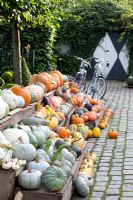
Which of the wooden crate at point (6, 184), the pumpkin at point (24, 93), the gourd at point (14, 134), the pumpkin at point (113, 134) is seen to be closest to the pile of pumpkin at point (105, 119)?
the pumpkin at point (113, 134)

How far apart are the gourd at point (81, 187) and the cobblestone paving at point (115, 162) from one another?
0.07 metres

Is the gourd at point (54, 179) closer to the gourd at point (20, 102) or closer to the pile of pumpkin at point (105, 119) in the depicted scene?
the gourd at point (20, 102)

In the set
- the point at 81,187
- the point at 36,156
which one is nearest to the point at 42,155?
the point at 36,156

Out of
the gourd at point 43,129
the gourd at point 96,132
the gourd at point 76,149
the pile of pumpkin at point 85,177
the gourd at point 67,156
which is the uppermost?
the gourd at point 43,129

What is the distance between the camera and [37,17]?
8797mm

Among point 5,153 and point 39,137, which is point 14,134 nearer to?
point 39,137

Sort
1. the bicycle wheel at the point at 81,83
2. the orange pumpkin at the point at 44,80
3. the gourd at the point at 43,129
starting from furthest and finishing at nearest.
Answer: the bicycle wheel at the point at 81,83, the orange pumpkin at the point at 44,80, the gourd at the point at 43,129

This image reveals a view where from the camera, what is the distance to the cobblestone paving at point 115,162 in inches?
213

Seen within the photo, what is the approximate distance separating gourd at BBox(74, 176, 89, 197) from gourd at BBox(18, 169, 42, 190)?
72 centimetres

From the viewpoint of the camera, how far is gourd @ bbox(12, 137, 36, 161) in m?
4.88

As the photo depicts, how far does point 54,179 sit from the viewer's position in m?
4.49

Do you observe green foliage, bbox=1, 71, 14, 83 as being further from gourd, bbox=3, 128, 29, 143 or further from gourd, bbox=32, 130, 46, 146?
gourd, bbox=3, 128, 29, 143

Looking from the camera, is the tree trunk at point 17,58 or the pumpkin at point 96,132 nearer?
the pumpkin at point 96,132

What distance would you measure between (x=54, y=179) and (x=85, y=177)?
3.42 feet
